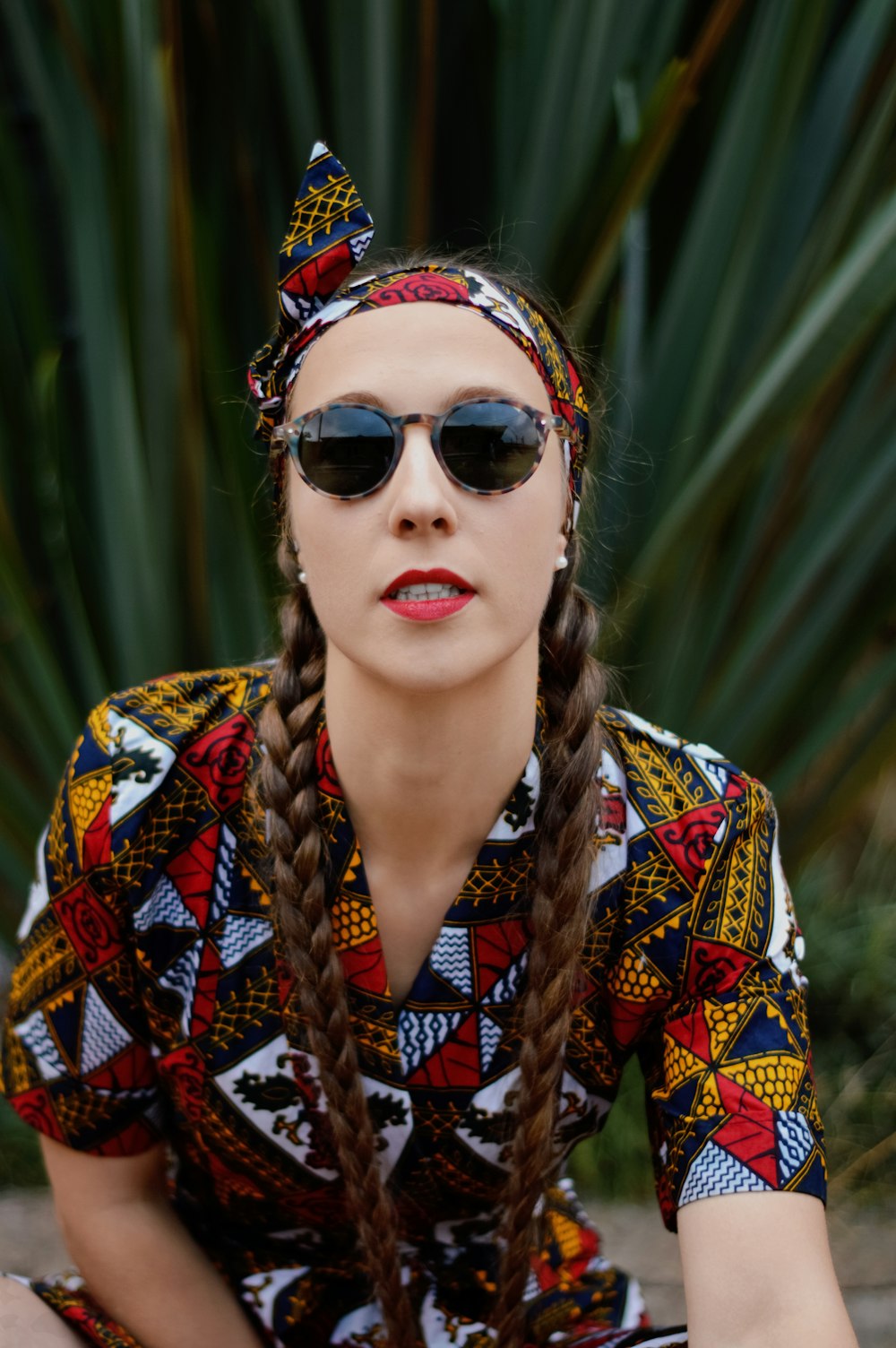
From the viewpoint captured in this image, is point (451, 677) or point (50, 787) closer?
point (451, 677)

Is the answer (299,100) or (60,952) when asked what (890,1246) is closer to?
(60,952)

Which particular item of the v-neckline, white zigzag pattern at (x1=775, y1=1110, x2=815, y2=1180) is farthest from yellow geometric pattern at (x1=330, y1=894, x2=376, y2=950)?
white zigzag pattern at (x1=775, y1=1110, x2=815, y2=1180)

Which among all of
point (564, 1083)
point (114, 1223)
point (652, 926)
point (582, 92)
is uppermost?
point (582, 92)

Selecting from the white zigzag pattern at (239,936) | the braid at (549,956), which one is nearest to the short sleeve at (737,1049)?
the braid at (549,956)

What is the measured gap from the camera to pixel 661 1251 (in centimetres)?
220

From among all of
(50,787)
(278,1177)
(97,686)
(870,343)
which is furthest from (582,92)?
(278,1177)

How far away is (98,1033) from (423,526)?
2.25 ft

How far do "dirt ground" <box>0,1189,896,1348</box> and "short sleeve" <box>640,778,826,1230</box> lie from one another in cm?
87

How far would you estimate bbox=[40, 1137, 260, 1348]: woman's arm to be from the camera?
1397 mm

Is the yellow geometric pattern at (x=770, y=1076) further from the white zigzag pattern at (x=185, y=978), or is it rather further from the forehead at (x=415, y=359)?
the forehead at (x=415, y=359)

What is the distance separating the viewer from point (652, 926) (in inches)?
53.5

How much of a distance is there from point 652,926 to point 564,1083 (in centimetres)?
22

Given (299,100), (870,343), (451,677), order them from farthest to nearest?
(870,343) → (299,100) → (451,677)

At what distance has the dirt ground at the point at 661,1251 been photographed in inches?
80.4
